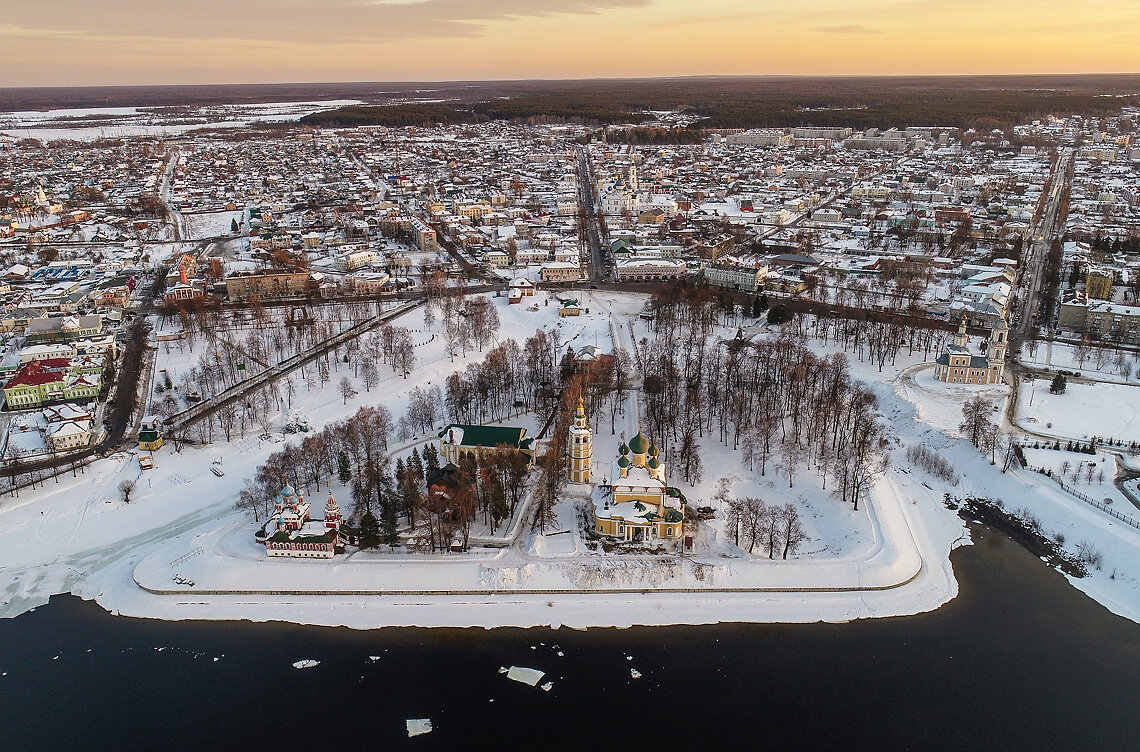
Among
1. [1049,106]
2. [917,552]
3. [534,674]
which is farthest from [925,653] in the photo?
[1049,106]

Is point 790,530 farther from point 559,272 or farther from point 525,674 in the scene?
point 559,272

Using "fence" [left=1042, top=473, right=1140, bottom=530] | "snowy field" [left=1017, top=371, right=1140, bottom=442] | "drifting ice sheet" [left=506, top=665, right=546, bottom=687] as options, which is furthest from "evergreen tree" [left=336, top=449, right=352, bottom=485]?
"snowy field" [left=1017, top=371, right=1140, bottom=442]

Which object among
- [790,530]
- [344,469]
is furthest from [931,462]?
[344,469]

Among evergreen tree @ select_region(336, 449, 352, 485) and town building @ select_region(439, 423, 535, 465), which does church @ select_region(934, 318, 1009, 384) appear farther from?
evergreen tree @ select_region(336, 449, 352, 485)

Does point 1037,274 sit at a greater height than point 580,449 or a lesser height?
greater

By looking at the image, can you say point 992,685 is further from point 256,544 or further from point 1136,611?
point 256,544
